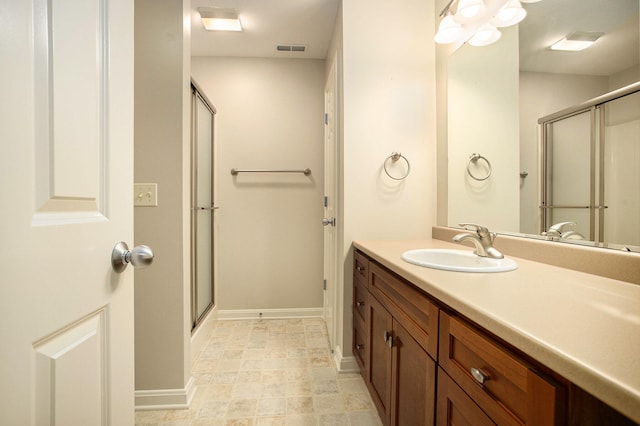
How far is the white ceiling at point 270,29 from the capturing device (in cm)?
192

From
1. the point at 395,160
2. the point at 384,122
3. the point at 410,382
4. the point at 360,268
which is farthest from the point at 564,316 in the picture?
the point at 384,122

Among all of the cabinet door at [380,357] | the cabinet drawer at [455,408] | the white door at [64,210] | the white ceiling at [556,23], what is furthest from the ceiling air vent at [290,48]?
the cabinet drawer at [455,408]

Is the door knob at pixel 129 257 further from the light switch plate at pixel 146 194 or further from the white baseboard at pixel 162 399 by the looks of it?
the white baseboard at pixel 162 399

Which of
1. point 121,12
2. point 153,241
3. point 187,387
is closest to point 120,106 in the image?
point 121,12

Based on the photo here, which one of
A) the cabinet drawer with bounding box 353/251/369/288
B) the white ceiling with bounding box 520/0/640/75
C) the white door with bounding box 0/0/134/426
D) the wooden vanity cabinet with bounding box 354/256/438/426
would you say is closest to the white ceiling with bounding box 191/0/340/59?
the white ceiling with bounding box 520/0/640/75

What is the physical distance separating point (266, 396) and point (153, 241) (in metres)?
1.06

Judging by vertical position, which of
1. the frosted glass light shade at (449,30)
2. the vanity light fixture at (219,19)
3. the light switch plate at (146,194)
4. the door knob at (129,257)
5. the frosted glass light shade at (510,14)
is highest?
the vanity light fixture at (219,19)

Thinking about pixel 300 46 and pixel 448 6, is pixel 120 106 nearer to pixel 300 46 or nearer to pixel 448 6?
pixel 448 6

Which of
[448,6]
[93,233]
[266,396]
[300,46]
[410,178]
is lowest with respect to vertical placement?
[266,396]

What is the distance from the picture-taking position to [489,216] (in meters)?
1.38

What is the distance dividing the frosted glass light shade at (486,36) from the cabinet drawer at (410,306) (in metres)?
1.24

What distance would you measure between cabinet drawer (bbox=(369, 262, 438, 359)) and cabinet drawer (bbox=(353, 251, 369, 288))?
144 mm

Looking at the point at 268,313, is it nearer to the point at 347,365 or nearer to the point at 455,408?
the point at 347,365

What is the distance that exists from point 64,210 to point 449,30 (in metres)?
1.87
